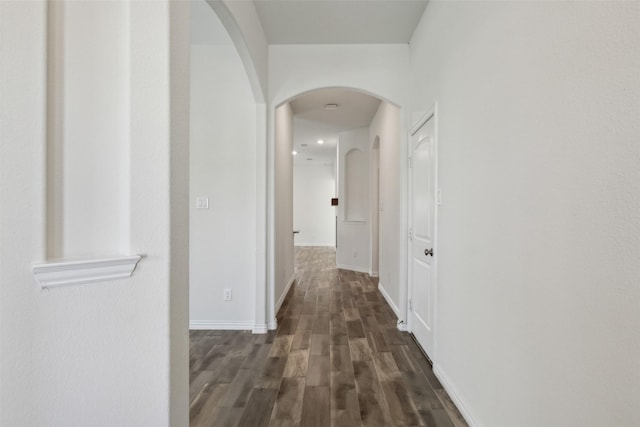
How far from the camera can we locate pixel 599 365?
919 millimetres

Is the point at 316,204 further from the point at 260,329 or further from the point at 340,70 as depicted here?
the point at 260,329

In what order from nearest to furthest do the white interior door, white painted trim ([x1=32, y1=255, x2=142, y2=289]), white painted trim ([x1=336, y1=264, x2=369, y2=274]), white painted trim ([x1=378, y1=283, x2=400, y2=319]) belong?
white painted trim ([x1=32, y1=255, x2=142, y2=289]) < the white interior door < white painted trim ([x1=378, y1=283, x2=400, y2=319]) < white painted trim ([x1=336, y1=264, x2=369, y2=274])

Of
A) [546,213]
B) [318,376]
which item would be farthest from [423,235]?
[546,213]

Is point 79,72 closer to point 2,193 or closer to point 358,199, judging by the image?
point 2,193

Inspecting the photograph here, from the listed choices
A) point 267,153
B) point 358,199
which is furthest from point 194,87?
point 358,199

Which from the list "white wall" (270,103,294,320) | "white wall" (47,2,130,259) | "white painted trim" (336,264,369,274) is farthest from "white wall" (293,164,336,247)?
"white wall" (47,2,130,259)

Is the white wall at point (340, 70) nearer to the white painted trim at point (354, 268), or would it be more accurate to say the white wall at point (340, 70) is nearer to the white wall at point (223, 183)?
the white wall at point (223, 183)

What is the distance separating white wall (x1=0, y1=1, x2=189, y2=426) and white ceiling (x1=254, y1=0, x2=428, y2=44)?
1.80 meters

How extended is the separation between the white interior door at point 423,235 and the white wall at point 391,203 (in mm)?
231

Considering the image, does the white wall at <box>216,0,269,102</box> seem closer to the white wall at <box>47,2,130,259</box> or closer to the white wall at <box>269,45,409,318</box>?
the white wall at <box>269,45,409,318</box>

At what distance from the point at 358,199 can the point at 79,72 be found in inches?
230

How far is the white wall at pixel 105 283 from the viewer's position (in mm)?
943

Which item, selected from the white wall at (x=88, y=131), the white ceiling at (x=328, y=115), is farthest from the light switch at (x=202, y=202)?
the white wall at (x=88, y=131)

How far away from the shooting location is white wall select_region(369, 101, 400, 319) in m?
3.45
